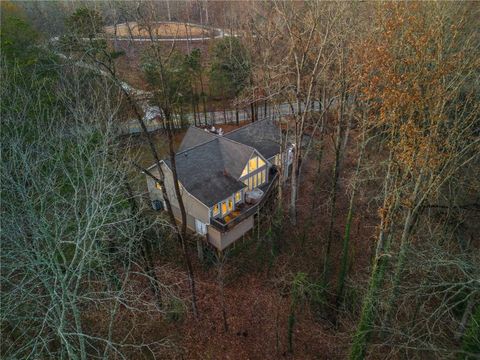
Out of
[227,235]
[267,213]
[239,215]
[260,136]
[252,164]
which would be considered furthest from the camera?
[260,136]

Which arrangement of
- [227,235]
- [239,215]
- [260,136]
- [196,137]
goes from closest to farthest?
[227,235], [239,215], [196,137], [260,136]

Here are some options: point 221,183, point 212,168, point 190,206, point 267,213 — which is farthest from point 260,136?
point 190,206

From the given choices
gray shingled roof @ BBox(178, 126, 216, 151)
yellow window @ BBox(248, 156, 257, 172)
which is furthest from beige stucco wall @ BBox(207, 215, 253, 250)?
gray shingled roof @ BBox(178, 126, 216, 151)

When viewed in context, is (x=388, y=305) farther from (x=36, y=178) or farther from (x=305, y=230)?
(x=36, y=178)

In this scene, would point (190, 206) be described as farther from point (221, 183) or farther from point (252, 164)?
point (252, 164)

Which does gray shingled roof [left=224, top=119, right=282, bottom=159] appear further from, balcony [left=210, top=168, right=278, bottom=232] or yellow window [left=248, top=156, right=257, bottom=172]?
balcony [left=210, top=168, right=278, bottom=232]

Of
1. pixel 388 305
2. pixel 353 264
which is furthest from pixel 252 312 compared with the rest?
pixel 388 305

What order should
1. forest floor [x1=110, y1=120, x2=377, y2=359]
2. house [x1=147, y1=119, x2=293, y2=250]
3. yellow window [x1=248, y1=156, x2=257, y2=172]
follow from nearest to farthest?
forest floor [x1=110, y1=120, x2=377, y2=359], house [x1=147, y1=119, x2=293, y2=250], yellow window [x1=248, y1=156, x2=257, y2=172]
